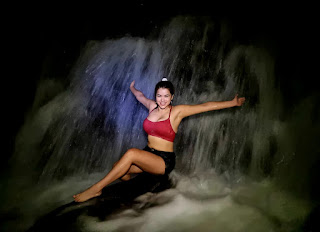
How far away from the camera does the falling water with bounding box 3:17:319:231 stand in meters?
3.47

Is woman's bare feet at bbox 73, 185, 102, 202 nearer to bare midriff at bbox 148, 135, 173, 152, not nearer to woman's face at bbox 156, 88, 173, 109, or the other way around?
bare midriff at bbox 148, 135, 173, 152

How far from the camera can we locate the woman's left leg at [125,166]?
319 cm

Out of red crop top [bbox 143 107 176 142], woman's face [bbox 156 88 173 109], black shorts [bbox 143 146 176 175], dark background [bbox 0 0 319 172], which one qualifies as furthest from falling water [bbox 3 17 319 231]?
woman's face [bbox 156 88 173 109]

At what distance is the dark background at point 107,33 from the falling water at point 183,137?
0.94 ft

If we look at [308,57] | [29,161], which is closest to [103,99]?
[29,161]

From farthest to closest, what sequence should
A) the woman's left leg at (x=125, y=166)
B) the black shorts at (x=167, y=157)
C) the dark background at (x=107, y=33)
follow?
the dark background at (x=107, y=33), the black shorts at (x=167, y=157), the woman's left leg at (x=125, y=166)

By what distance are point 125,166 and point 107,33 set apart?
197 inches

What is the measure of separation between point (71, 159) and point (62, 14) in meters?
4.72

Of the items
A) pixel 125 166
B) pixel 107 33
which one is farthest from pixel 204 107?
pixel 107 33

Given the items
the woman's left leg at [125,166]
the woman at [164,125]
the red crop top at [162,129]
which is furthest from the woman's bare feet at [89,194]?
the red crop top at [162,129]

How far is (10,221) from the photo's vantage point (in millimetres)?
3424

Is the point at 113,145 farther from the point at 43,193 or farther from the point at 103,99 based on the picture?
the point at 43,193

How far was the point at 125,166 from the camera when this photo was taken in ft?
10.5

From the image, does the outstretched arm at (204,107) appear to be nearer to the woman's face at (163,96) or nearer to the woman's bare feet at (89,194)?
the woman's face at (163,96)
